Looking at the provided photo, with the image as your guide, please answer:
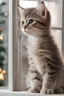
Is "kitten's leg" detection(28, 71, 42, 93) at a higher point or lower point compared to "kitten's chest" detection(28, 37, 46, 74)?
lower

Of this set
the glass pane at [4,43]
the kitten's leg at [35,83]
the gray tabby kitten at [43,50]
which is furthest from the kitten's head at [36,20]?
the kitten's leg at [35,83]

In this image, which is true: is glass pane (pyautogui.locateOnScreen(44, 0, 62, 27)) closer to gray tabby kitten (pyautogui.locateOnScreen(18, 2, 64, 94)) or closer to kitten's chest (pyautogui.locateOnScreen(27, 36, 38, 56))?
gray tabby kitten (pyautogui.locateOnScreen(18, 2, 64, 94))

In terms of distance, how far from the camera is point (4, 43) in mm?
2312

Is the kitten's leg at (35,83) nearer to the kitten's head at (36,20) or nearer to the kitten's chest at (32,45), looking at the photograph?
the kitten's chest at (32,45)

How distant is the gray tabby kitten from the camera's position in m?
2.13

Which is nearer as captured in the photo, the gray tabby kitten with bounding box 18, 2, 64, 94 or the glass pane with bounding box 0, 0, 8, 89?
the gray tabby kitten with bounding box 18, 2, 64, 94

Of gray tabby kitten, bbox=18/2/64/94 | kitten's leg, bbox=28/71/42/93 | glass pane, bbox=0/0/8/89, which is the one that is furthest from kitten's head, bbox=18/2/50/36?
kitten's leg, bbox=28/71/42/93

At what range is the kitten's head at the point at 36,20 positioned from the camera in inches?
83.7

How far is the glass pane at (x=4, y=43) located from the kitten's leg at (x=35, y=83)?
0.24 meters

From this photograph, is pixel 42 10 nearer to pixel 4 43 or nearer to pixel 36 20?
pixel 36 20

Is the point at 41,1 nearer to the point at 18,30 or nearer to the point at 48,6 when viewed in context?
the point at 48,6

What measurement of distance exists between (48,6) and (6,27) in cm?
40

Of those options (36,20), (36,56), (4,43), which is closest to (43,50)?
(36,56)

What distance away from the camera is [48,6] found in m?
2.18
